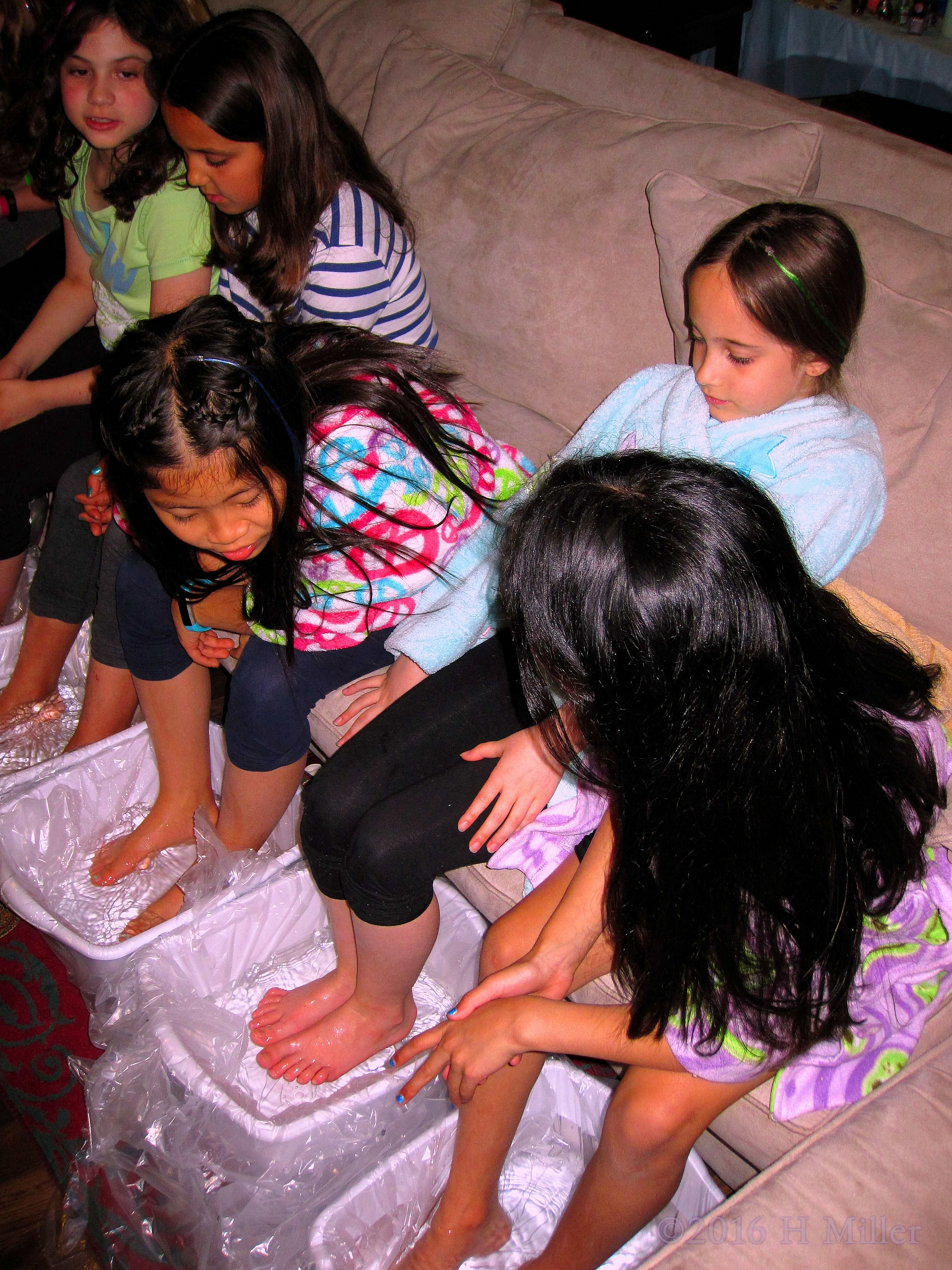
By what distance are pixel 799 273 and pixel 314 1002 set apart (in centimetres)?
103

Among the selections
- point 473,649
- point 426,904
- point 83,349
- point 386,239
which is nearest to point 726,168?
point 386,239

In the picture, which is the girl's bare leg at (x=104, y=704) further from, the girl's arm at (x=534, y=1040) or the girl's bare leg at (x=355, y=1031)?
the girl's arm at (x=534, y=1040)

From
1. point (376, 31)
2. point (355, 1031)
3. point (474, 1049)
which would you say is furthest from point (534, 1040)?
point (376, 31)

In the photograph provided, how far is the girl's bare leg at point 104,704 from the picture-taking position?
55.9 inches

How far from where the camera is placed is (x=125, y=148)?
1.46 m

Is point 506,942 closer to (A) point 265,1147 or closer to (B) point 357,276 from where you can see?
(A) point 265,1147

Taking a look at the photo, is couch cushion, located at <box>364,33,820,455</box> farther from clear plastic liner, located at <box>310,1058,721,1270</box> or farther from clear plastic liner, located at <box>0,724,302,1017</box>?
clear plastic liner, located at <box>310,1058,721,1270</box>

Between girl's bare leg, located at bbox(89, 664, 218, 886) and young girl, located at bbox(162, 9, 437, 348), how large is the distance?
58cm

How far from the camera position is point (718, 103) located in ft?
4.59

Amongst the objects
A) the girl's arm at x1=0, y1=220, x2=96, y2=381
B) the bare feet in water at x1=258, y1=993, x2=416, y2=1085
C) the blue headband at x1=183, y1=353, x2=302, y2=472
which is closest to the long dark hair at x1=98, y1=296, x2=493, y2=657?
the blue headband at x1=183, y1=353, x2=302, y2=472

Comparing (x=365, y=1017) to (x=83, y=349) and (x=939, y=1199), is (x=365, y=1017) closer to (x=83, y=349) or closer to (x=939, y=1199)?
(x=939, y=1199)

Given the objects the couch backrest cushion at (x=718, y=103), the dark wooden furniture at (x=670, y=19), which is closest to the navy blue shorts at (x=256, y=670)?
the couch backrest cushion at (x=718, y=103)

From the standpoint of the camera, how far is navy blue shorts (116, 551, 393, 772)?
3.75 feet

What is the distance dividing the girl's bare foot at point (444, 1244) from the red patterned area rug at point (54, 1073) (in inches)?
12.2
